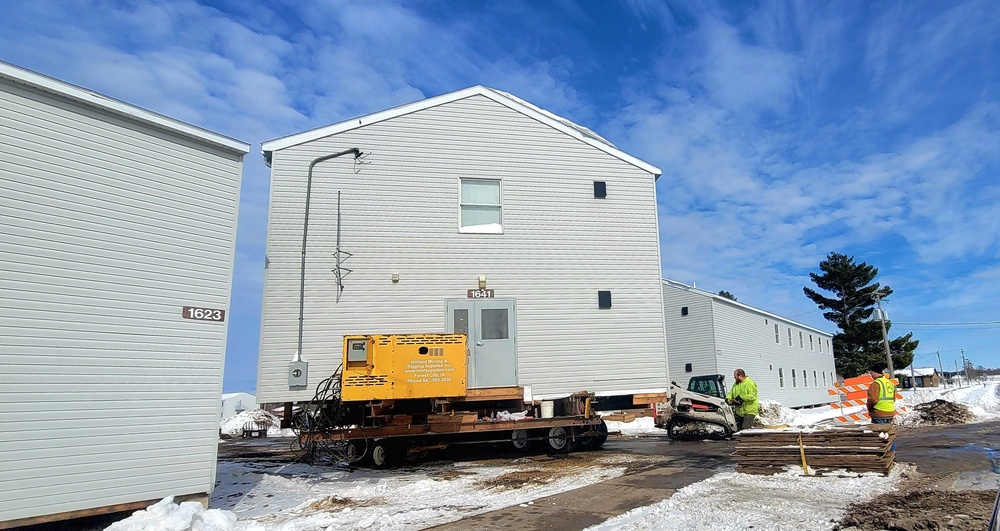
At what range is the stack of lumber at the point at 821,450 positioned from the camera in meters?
9.44

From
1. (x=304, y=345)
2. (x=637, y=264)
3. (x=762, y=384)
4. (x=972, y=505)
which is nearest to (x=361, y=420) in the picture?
(x=304, y=345)

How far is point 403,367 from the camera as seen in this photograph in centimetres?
1168

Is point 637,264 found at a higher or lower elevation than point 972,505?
higher

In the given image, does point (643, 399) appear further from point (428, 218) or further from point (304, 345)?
point (304, 345)

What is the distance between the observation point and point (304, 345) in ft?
41.9

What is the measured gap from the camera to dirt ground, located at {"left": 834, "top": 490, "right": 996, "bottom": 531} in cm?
599

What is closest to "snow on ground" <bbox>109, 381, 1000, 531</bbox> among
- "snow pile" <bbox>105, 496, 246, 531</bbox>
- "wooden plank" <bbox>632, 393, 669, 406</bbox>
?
"snow pile" <bbox>105, 496, 246, 531</bbox>

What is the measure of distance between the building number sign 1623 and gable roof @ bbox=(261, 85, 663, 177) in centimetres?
534

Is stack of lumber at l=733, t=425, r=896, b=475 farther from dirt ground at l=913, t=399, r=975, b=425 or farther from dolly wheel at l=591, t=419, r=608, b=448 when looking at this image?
dirt ground at l=913, t=399, r=975, b=425

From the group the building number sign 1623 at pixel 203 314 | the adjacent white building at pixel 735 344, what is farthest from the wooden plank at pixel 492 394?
the adjacent white building at pixel 735 344

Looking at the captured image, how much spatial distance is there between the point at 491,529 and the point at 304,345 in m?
7.20

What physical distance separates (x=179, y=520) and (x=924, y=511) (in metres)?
8.16

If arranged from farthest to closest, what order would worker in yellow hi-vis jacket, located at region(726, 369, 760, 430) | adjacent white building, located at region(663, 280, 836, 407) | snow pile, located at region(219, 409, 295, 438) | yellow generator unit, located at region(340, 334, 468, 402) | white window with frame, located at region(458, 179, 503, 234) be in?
adjacent white building, located at region(663, 280, 836, 407) < snow pile, located at region(219, 409, 295, 438) < white window with frame, located at region(458, 179, 503, 234) < worker in yellow hi-vis jacket, located at region(726, 369, 760, 430) < yellow generator unit, located at region(340, 334, 468, 402)

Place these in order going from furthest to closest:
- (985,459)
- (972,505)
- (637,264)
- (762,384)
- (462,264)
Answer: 1. (762,384)
2. (637,264)
3. (462,264)
4. (985,459)
5. (972,505)
